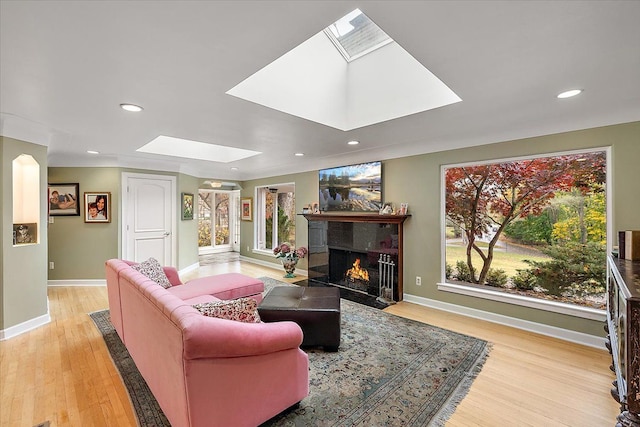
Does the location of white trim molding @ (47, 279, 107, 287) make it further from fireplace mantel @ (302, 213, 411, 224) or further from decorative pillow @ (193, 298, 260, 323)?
decorative pillow @ (193, 298, 260, 323)

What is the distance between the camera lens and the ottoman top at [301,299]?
2.69m

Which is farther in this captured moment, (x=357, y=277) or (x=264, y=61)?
(x=357, y=277)

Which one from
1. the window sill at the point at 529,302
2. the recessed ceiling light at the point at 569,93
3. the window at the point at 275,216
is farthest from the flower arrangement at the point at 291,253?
the recessed ceiling light at the point at 569,93

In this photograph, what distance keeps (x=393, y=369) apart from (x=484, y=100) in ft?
8.01

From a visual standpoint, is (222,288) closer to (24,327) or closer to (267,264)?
(24,327)

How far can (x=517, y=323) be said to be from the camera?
3262mm

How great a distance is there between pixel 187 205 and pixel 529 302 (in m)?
6.18

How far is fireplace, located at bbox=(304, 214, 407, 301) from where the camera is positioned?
4242mm

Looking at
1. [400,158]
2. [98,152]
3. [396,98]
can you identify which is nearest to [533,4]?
[396,98]

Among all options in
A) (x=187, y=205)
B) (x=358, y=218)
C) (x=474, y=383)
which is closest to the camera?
(x=474, y=383)

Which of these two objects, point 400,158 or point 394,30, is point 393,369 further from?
point 400,158

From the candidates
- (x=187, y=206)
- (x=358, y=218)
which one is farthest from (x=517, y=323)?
(x=187, y=206)

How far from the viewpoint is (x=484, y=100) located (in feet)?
7.88

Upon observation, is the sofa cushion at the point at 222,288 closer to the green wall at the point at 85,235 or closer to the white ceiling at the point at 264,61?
the white ceiling at the point at 264,61
